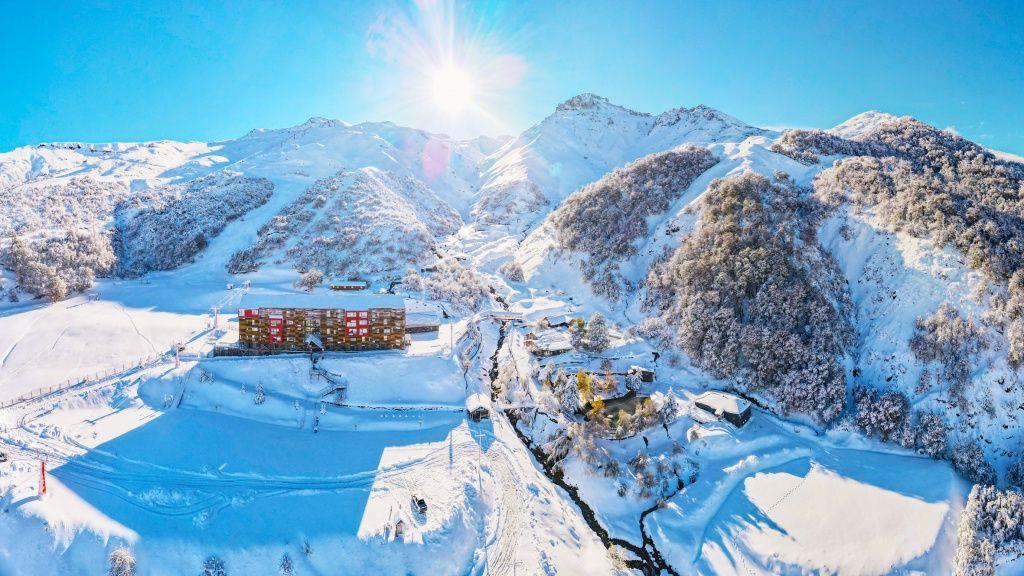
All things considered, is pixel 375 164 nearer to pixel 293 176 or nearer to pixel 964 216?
pixel 293 176

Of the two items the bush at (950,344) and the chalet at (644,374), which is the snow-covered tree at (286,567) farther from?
the bush at (950,344)

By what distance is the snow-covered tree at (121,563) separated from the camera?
21484mm

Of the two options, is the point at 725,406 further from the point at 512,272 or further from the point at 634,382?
the point at 512,272

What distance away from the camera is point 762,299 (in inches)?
1743

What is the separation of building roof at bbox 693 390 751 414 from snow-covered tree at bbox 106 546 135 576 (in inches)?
1489

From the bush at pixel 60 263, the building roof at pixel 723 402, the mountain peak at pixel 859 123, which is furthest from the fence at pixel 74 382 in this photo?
the mountain peak at pixel 859 123

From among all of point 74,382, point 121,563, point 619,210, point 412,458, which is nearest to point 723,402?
point 412,458

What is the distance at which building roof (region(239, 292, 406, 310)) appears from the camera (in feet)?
136

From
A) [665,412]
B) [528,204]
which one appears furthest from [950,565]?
[528,204]

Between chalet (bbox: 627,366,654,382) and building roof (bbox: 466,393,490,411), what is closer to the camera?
building roof (bbox: 466,393,490,411)

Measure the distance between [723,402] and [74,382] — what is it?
167 feet

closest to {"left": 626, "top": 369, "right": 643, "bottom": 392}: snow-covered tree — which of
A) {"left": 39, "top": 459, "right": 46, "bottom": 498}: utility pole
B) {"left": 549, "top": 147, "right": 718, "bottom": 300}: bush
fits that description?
{"left": 549, "top": 147, "right": 718, "bottom": 300}: bush

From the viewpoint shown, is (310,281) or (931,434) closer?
(931,434)

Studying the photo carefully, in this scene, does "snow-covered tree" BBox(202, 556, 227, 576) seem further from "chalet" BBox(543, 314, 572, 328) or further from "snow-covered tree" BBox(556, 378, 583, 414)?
"chalet" BBox(543, 314, 572, 328)
